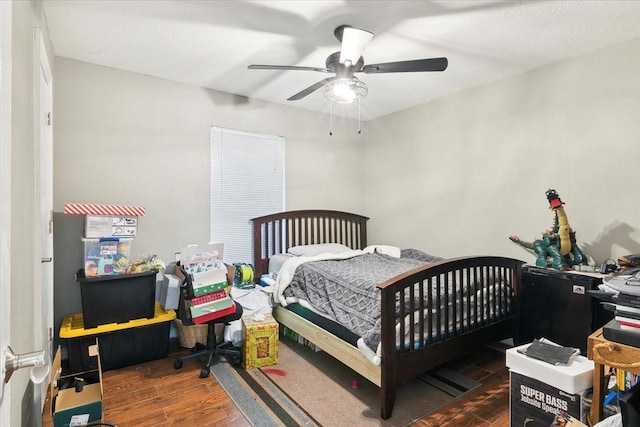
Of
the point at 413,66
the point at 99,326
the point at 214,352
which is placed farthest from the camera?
the point at 214,352

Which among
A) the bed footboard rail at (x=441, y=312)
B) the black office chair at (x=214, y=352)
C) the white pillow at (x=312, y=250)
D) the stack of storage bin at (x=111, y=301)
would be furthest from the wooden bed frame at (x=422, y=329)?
the stack of storage bin at (x=111, y=301)

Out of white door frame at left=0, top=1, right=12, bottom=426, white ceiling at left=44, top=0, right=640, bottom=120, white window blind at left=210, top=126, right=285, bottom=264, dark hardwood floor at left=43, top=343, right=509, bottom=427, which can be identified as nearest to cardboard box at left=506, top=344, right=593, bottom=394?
dark hardwood floor at left=43, top=343, right=509, bottom=427

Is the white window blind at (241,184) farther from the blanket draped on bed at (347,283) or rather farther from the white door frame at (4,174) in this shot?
the white door frame at (4,174)

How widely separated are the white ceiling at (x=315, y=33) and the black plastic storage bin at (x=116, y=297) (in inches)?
70.1

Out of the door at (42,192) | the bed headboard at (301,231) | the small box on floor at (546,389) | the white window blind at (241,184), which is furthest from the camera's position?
the bed headboard at (301,231)

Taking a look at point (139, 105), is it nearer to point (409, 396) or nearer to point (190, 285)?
point (190, 285)

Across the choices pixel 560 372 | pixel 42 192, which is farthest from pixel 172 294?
pixel 560 372

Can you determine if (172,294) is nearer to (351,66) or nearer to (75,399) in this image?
(75,399)

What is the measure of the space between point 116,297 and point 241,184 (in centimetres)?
167

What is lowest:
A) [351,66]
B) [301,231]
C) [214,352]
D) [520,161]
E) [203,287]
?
[214,352]

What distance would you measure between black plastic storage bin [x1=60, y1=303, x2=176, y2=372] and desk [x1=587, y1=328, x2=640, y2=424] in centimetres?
274

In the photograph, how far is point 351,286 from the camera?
2492 millimetres

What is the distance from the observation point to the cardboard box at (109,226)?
2479 millimetres

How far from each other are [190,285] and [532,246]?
8.99ft
